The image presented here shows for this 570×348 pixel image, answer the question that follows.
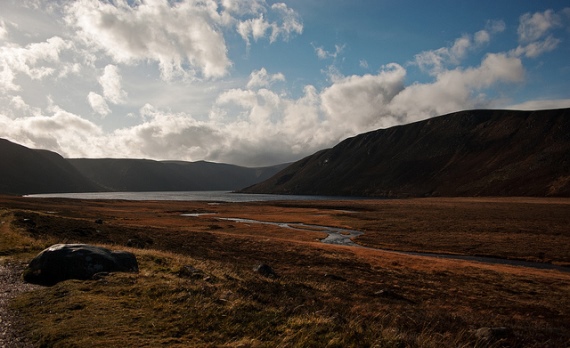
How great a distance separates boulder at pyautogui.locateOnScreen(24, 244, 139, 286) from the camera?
51.9 ft

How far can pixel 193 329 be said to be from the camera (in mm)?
10109

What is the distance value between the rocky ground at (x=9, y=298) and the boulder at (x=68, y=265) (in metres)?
0.71

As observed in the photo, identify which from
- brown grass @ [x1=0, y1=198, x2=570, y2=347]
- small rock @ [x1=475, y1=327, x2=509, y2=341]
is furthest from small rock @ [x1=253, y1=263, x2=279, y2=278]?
small rock @ [x1=475, y1=327, x2=509, y2=341]

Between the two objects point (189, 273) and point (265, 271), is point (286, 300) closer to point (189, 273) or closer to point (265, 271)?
point (189, 273)

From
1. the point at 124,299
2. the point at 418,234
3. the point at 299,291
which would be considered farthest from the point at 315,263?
the point at 418,234

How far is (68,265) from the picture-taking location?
16203 mm

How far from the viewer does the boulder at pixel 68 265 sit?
51.9ft

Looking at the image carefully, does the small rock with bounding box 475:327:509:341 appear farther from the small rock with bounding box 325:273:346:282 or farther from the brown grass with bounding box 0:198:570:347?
the small rock with bounding box 325:273:346:282

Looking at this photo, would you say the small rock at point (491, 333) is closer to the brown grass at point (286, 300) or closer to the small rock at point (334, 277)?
the brown grass at point (286, 300)

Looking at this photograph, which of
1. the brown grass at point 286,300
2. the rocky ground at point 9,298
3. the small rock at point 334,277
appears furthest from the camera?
the small rock at point 334,277

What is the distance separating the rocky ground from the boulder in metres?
0.71

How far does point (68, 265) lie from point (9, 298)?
331cm

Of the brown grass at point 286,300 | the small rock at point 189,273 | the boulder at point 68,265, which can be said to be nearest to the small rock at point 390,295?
the brown grass at point 286,300

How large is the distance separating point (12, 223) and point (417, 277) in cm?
4166
